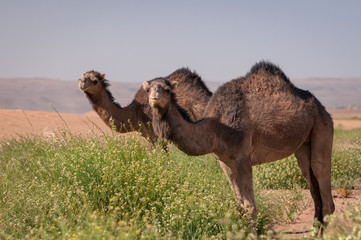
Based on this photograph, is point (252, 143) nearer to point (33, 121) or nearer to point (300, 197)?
point (300, 197)

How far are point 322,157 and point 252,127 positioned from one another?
52.6 inches

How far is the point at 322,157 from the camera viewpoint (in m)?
7.55

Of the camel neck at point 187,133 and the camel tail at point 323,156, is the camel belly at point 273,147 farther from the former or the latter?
the camel neck at point 187,133

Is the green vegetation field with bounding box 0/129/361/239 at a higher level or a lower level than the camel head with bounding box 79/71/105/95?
lower

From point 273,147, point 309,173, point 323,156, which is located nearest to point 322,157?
point 323,156

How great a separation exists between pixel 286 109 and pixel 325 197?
147cm

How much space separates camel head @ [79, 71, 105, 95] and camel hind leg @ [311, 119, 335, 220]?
195 inches

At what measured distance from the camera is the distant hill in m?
133

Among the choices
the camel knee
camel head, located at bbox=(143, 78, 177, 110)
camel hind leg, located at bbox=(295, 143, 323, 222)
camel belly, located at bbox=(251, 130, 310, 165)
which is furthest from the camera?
camel hind leg, located at bbox=(295, 143, 323, 222)

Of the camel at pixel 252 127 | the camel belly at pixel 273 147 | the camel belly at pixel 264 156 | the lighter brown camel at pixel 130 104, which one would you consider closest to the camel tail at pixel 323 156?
the camel at pixel 252 127

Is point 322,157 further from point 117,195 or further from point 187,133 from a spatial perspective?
point 117,195

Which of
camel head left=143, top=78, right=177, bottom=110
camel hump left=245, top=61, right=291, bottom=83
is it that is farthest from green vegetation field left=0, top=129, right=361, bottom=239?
camel hump left=245, top=61, right=291, bottom=83

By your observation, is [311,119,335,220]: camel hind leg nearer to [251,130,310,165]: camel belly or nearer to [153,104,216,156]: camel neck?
[251,130,310,165]: camel belly

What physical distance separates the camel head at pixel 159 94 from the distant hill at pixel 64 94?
114 metres
